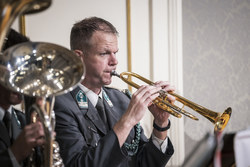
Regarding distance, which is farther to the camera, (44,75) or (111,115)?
(111,115)

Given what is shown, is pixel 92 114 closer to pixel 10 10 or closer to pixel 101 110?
pixel 101 110

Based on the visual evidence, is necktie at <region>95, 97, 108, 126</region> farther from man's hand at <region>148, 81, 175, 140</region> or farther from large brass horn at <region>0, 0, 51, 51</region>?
large brass horn at <region>0, 0, 51, 51</region>

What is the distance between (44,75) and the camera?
1.16m

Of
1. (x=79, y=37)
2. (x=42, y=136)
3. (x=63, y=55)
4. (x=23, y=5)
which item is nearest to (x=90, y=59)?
(x=79, y=37)

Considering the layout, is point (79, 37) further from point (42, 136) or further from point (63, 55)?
point (42, 136)

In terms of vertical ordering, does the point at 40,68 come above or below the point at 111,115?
above

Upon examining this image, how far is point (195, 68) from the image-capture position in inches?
97.8

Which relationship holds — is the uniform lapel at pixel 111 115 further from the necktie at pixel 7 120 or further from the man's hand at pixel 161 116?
the necktie at pixel 7 120

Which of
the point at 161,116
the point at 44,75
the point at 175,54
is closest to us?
the point at 44,75

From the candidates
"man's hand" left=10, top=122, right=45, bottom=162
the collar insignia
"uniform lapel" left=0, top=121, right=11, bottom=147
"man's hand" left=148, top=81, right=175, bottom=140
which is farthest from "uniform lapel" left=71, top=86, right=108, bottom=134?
"man's hand" left=10, top=122, right=45, bottom=162

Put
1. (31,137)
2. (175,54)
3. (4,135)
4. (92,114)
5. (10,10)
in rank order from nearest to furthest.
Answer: (10,10), (31,137), (4,135), (92,114), (175,54)

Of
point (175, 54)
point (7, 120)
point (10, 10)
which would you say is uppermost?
point (10, 10)

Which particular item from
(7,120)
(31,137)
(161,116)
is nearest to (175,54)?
(161,116)

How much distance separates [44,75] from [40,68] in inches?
1.1
